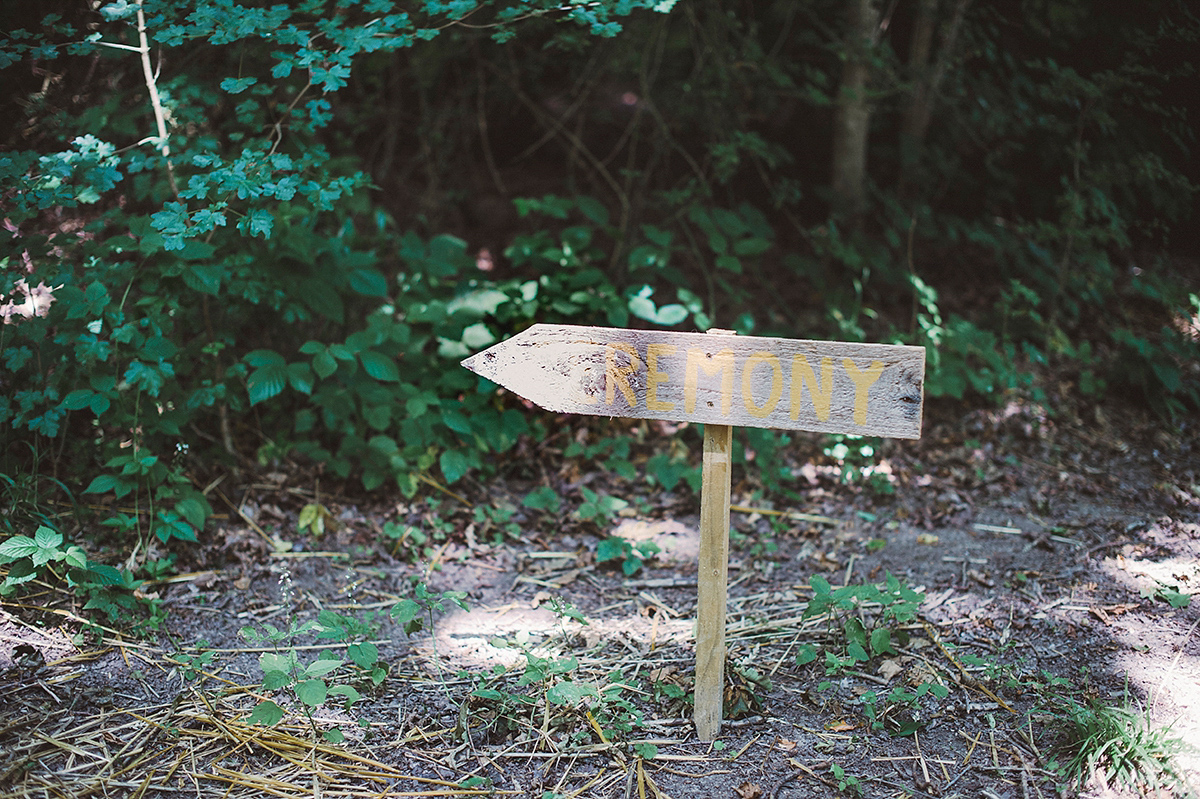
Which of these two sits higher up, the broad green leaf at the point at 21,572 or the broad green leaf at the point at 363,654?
the broad green leaf at the point at 21,572

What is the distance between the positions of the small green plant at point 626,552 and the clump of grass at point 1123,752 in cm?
149

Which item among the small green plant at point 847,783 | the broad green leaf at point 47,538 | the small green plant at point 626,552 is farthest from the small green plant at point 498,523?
the small green plant at point 847,783

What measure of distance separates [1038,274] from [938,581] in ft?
9.24

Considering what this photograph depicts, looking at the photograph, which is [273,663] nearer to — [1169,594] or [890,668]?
[890,668]

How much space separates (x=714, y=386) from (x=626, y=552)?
4.23 feet

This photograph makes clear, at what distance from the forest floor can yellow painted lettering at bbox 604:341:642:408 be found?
0.81m

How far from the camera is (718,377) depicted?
202cm

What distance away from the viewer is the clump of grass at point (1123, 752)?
74.0 inches

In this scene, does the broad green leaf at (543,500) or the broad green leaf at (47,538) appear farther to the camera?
the broad green leaf at (543,500)

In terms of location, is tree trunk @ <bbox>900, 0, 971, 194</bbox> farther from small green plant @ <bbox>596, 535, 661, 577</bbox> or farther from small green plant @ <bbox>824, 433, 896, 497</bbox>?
small green plant @ <bbox>596, 535, 661, 577</bbox>

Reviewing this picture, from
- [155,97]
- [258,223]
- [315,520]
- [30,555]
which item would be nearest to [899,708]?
[315,520]

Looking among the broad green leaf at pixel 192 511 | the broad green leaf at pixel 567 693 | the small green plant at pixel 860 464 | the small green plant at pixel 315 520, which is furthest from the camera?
the small green plant at pixel 860 464

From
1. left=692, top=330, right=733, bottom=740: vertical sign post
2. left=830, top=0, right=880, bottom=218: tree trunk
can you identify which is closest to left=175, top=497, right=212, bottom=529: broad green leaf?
left=692, top=330, right=733, bottom=740: vertical sign post

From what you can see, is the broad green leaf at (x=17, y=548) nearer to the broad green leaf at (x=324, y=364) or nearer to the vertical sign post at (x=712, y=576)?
the broad green leaf at (x=324, y=364)
